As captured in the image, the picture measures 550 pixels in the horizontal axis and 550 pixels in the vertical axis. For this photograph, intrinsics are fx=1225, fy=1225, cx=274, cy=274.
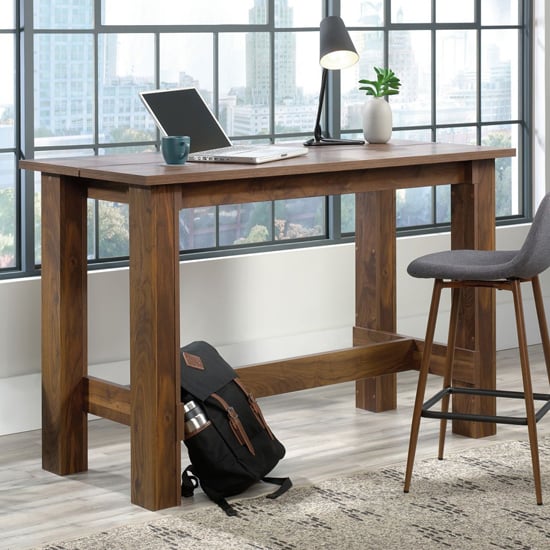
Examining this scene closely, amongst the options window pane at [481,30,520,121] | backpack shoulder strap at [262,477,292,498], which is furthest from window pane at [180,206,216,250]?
window pane at [481,30,520,121]

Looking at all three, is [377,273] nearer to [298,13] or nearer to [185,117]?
[185,117]

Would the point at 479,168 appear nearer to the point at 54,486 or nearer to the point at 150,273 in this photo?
the point at 150,273

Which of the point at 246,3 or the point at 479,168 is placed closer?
the point at 479,168

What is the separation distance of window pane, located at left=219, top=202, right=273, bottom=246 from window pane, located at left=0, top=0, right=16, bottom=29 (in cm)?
112

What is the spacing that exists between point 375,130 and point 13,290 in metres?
1.42

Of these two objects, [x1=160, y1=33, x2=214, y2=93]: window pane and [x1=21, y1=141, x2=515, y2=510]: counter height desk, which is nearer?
[x1=21, y1=141, x2=515, y2=510]: counter height desk

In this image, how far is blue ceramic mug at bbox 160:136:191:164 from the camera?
3602mm

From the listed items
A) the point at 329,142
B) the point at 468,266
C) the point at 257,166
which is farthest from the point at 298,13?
the point at 468,266

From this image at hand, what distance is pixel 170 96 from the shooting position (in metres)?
4.00

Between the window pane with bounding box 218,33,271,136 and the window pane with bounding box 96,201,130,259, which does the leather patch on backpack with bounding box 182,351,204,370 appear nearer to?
the window pane with bounding box 96,201,130,259

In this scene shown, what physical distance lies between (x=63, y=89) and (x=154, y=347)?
137cm

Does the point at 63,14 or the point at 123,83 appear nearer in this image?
the point at 63,14

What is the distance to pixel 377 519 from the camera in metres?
3.45

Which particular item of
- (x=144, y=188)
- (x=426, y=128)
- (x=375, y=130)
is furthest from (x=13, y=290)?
(x=426, y=128)
